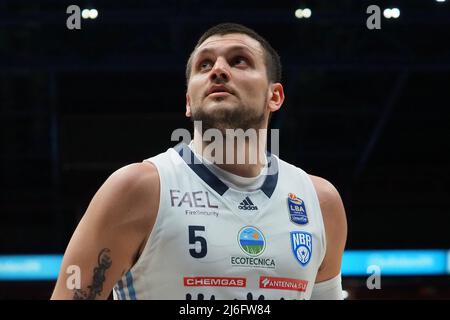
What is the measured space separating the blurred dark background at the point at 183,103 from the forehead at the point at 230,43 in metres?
5.64

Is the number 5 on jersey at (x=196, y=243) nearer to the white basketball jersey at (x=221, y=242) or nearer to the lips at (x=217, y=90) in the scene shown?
the white basketball jersey at (x=221, y=242)

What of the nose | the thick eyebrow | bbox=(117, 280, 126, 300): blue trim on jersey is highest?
the thick eyebrow

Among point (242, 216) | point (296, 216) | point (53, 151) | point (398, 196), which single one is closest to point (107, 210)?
point (242, 216)

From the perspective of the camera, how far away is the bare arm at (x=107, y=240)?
2699 millimetres

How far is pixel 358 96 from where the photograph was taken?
467 inches

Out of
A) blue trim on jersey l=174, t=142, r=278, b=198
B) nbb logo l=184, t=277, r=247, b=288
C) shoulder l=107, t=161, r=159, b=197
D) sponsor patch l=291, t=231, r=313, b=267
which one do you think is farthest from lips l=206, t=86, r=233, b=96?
nbb logo l=184, t=277, r=247, b=288

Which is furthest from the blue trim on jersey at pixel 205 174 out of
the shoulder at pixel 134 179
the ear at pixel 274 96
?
the ear at pixel 274 96

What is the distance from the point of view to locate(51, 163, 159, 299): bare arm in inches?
106

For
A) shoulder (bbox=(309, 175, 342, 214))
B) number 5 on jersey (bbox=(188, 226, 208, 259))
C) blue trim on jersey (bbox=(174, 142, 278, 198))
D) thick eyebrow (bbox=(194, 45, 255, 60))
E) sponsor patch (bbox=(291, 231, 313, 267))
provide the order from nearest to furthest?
number 5 on jersey (bbox=(188, 226, 208, 259))
sponsor patch (bbox=(291, 231, 313, 267))
blue trim on jersey (bbox=(174, 142, 278, 198))
thick eyebrow (bbox=(194, 45, 255, 60))
shoulder (bbox=(309, 175, 342, 214))

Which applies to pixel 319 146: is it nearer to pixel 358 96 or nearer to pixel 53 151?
pixel 358 96

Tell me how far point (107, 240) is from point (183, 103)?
9.16m

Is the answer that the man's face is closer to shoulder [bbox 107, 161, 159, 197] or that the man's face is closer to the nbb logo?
shoulder [bbox 107, 161, 159, 197]

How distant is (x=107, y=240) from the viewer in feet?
8.89

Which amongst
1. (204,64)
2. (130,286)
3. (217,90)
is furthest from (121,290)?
(204,64)
